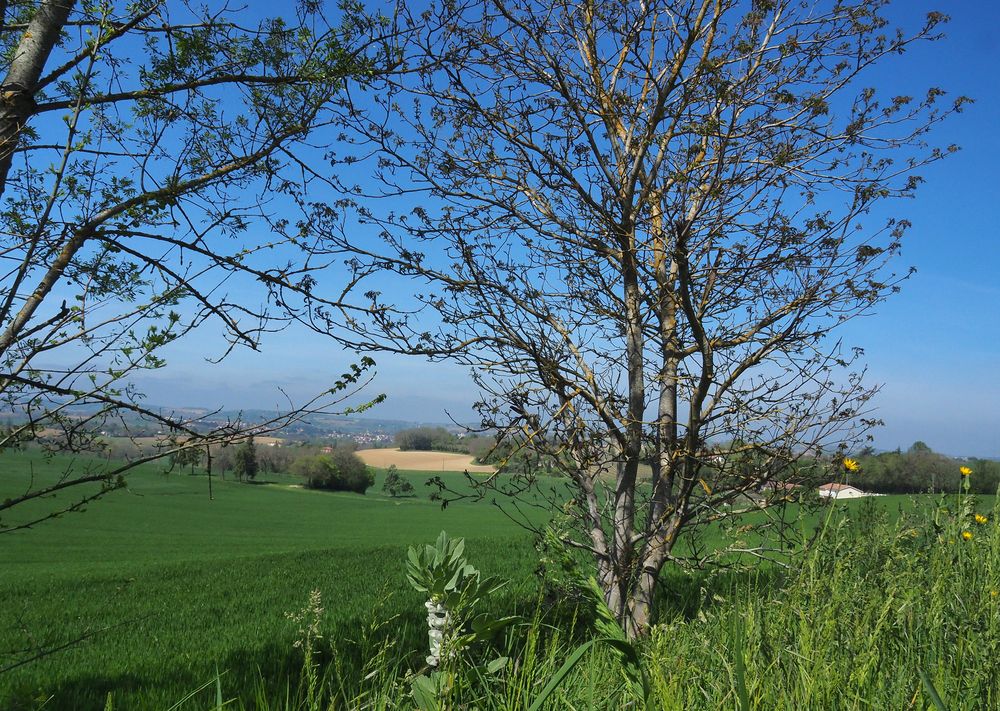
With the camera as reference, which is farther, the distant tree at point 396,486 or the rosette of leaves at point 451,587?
the distant tree at point 396,486

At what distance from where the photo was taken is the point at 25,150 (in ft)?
9.39

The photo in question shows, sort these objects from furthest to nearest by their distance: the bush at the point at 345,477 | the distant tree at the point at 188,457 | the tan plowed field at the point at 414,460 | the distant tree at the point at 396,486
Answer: the tan plowed field at the point at 414,460, the distant tree at the point at 396,486, the bush at the point at 345,477, the distant tree at the point at 188,457

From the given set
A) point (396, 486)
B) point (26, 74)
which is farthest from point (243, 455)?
point (396, 486)

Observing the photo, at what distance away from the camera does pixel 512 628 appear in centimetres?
207

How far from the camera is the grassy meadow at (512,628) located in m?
1.92

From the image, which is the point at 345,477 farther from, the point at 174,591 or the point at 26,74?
the point at 26,74

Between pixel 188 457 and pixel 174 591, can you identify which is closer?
pixel 188 457

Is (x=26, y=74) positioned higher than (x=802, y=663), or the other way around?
(x=26, y=74)

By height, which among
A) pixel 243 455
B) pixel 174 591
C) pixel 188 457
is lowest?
pixel 174 591

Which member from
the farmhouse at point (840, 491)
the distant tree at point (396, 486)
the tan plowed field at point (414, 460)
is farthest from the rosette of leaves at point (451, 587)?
the tan plowed field at point (414, 460)

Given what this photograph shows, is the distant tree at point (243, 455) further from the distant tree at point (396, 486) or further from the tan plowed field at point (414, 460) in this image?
the tan plowed field at point (414, 460)

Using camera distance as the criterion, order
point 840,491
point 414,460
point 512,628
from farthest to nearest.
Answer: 1. point 414,460
2. point 840,491
3. point 512,628

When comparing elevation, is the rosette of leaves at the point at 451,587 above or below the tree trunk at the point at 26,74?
below

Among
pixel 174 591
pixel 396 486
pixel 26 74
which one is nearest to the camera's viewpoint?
pixel 26 74
